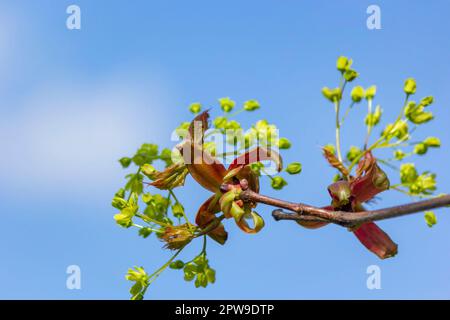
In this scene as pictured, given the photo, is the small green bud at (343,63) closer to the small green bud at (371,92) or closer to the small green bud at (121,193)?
the small green bud at (371,92)

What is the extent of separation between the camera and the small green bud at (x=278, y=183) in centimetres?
199

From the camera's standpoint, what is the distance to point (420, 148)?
1804 millimetres

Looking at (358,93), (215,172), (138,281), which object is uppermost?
(358,93)

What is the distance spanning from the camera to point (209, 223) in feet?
6.50

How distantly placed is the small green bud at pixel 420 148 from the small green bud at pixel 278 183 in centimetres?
44

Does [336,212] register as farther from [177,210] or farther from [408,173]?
[177,210]

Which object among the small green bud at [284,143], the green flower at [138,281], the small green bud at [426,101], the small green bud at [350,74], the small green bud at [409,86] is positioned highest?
the small green bud at [350,74]

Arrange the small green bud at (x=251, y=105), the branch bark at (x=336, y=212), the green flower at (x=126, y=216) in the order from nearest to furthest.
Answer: the branch bark at (x=336, y=212) < the green flower at (x=126, y=216) < the small green bud at (x=251, y=105)

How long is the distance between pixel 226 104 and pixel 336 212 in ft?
2.29

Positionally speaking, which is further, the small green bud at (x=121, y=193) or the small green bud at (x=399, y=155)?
the small green bud at (x=121, y=193)

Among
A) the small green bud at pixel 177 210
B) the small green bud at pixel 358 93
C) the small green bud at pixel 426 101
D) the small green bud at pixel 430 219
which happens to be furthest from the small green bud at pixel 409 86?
the small green bud at pixel 177 210

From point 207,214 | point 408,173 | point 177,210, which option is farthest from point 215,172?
point 408,173

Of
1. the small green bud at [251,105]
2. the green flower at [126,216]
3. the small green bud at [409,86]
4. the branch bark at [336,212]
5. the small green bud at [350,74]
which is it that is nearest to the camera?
the branch bark at [336,212]

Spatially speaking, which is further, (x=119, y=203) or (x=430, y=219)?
(x=119, y=203)
